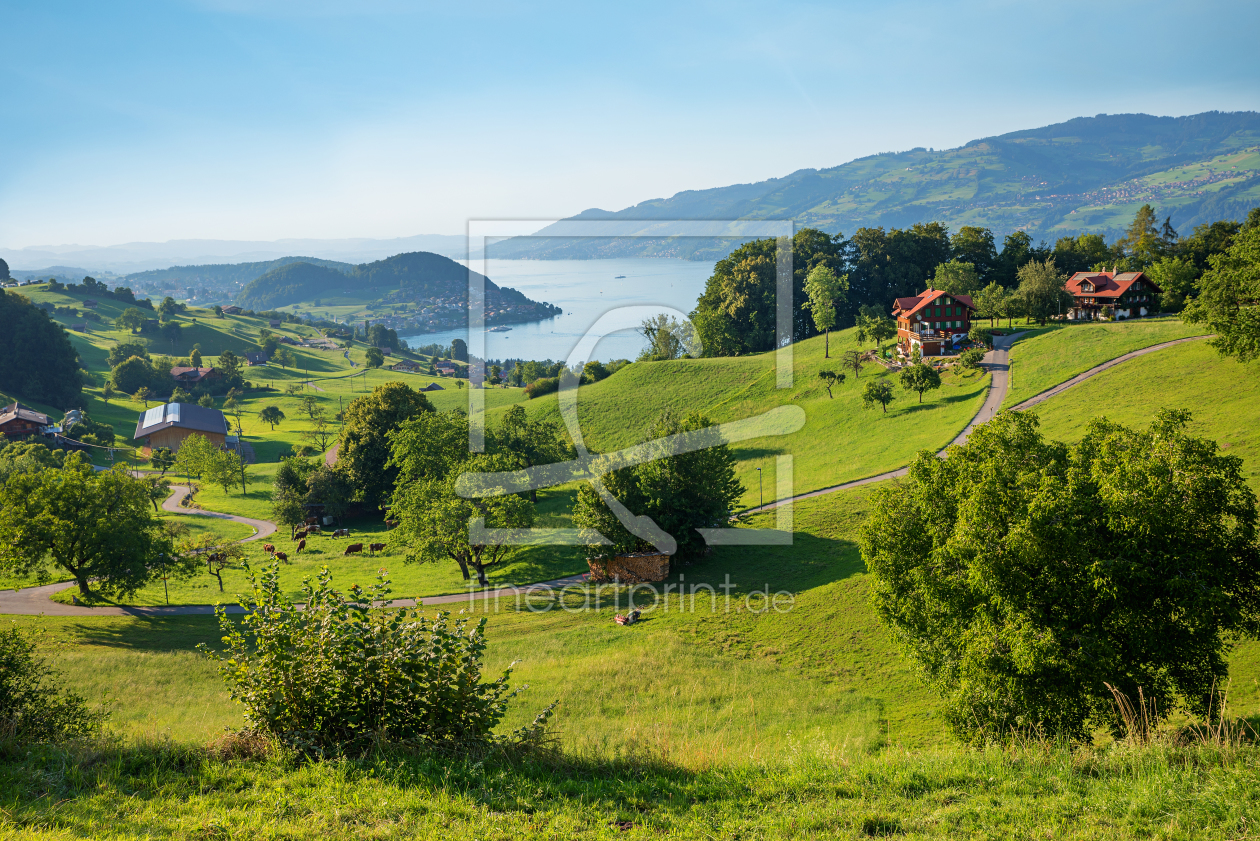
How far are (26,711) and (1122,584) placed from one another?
20.5 metres

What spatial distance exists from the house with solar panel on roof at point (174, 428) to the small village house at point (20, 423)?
9.25 m

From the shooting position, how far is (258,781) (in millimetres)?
7750

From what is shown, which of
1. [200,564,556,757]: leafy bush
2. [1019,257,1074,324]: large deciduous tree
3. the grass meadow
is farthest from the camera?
[1019,257,1074,324]: large deciduous tree

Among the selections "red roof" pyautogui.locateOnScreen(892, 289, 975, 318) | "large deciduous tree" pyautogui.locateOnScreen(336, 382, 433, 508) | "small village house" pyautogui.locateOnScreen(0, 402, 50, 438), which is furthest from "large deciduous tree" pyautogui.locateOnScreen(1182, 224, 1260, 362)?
"small village house" pyautogui.locateOnScreen(0, 402, 50, 438)

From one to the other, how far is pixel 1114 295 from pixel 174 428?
4194 inches

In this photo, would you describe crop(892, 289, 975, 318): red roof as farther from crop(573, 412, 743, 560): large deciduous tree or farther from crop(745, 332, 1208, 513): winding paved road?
crop(573, 412, 743, 560): large deciduous tree

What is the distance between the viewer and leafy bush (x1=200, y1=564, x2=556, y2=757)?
332 inches

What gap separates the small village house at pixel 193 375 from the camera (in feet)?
386

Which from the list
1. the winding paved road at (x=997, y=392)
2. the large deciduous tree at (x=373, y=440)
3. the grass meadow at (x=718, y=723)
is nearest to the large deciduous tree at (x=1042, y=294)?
the grass meadow at (x=718, y=723)

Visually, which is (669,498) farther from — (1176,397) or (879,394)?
(1176,397)

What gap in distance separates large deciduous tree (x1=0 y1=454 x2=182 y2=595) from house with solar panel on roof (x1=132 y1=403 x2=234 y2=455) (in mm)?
50477

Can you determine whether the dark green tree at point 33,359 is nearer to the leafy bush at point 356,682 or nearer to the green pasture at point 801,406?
the green pasture at point 801,406

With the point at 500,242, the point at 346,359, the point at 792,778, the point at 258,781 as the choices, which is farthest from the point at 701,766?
the point at 346,359

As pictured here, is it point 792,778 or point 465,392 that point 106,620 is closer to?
point 792,778
